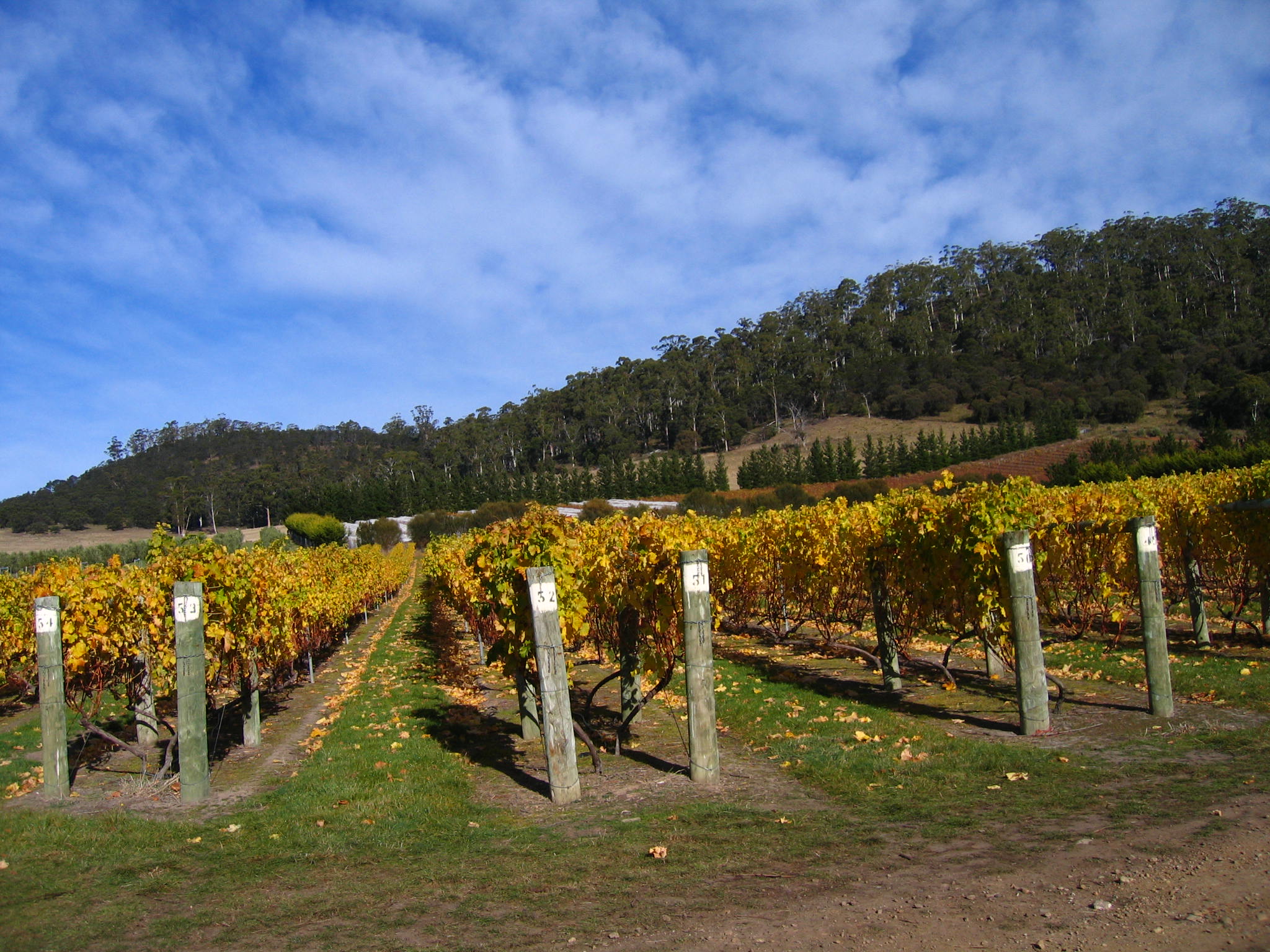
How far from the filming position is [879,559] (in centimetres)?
948

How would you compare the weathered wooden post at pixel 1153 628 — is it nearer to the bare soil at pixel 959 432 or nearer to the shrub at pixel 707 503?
the bare soil at pixel 959 432

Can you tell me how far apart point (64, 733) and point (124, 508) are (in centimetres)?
11274

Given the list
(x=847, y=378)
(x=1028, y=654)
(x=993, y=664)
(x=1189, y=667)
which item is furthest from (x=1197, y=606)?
(x=847, y=378)

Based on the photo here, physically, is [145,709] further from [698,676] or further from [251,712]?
[698,676]

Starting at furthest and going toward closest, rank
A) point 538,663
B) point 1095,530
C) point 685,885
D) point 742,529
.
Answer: point 742,529, point 1095,530, point 538,663, point 685,885

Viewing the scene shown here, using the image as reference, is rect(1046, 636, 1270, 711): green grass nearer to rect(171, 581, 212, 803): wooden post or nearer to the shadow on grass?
the shadow on grass

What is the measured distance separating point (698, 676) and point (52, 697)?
5.24 metres

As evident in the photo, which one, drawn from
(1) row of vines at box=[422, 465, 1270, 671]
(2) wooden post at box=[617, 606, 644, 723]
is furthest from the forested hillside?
(2) wooden post at box=[617, 606, 644, 723]

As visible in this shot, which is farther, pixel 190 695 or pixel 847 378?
pixel 847 378

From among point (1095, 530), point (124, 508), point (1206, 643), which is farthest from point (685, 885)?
point (124, 508)

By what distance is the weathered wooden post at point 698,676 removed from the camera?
6.07 metres

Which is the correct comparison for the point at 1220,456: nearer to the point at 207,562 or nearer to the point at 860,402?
the point at 207,562

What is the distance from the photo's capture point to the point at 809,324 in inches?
4648

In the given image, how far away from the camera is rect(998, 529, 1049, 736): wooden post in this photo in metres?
6.76
